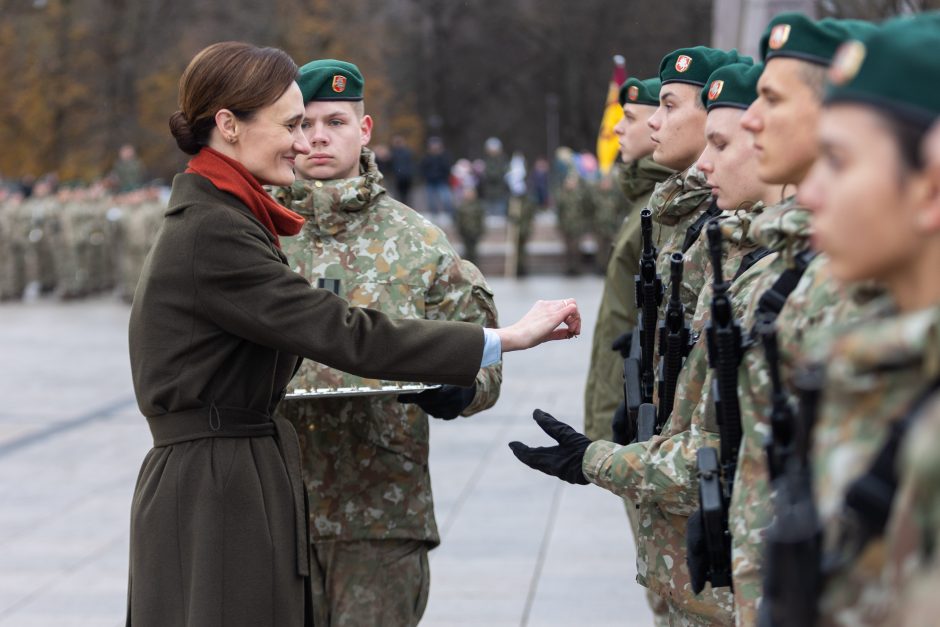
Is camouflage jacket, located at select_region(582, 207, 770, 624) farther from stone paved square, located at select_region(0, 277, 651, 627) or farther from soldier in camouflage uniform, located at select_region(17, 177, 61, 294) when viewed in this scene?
soldier in camouflage uniform, located at select_region(17, 177, 61, 294)

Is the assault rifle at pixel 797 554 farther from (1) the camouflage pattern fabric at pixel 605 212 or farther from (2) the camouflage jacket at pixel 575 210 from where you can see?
(2) the camouflage jacket at pixel 575 210

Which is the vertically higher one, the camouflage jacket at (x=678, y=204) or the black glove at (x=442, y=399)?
the camouflage jacket at (x=678, y=204)

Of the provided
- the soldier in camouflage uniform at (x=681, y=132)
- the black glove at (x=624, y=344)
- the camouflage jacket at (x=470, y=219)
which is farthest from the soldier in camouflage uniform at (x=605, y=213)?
the soldier in camouflage uniform at (x=681, y=132)

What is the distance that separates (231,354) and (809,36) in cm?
158

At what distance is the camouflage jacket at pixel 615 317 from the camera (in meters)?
5.37

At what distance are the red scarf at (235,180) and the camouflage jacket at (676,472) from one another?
3.29 ft

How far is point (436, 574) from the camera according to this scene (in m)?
6.86

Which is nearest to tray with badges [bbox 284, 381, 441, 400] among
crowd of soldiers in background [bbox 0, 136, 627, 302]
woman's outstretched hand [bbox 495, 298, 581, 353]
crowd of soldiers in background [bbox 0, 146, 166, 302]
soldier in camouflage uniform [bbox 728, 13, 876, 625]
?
woman's outstretched hand [bbox 495, 298, 581, 353]

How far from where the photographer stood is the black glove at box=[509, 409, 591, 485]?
3354 mm

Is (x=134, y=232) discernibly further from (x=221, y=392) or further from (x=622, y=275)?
(x=221, y=392)

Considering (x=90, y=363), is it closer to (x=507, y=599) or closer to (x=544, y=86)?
(x=507, y=599)

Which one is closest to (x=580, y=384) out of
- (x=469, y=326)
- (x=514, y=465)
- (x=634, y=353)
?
(x=514, y=465)

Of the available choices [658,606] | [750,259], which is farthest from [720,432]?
[658,606]

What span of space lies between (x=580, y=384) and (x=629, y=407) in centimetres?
850
